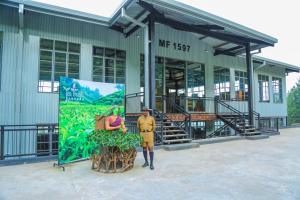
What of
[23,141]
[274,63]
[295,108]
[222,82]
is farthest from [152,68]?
[295,108]

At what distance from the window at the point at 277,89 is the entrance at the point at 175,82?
8.87 m

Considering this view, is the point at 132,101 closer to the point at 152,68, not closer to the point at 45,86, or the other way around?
the point at 152,68

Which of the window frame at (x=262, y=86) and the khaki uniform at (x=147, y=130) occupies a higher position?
the window frame at (x=262, y=86)

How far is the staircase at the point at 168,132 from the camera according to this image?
28.3ft

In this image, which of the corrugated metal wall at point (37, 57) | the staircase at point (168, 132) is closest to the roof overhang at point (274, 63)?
the corrugated metal wall at point (37, 57)

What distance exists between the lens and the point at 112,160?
5.29 meters

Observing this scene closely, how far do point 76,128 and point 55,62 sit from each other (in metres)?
4.57

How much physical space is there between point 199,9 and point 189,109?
5724 millimetres

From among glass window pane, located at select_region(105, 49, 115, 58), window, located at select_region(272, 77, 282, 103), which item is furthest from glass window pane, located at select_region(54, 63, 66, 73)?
window, located at select_region(272, 77, 282, 103)

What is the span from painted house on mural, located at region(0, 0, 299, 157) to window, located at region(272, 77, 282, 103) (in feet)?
15.8

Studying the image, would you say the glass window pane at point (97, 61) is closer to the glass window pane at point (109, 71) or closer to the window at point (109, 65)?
the window at point (109, 65)

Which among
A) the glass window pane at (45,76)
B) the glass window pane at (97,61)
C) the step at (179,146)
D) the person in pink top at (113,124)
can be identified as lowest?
the step at (179,146)

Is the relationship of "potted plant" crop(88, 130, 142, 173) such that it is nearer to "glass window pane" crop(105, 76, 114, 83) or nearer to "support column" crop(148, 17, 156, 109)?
"support column" crop(148, 17, 156, 109)

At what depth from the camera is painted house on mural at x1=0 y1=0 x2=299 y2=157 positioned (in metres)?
8.61
